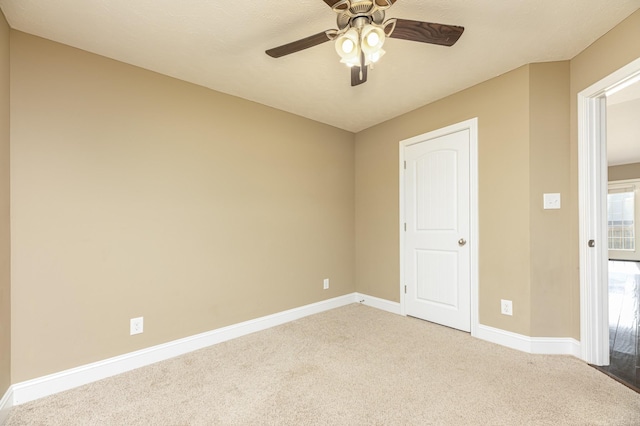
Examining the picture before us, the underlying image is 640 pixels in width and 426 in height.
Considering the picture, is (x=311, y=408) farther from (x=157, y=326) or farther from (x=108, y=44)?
(x=108, y=44)

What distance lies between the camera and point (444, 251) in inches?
117

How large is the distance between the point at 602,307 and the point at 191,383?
3.06 m

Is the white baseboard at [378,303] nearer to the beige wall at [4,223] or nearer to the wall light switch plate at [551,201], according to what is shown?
the wall light switch plate at [551,201]

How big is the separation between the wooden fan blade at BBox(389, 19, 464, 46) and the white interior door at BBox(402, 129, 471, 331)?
149 centimetres

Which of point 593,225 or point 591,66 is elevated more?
point 591,66

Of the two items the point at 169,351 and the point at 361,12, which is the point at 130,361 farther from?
the point at 361,12

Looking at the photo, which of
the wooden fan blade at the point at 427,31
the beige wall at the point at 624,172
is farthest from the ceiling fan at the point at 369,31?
the beige wall at the point at 624,172

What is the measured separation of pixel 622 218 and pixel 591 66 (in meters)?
8.30

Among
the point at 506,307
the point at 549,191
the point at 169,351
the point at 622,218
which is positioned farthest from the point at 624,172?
the point at 169,351

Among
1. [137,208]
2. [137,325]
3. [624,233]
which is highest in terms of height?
[137,208]

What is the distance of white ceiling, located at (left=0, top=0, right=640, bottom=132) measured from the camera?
1.67 metres

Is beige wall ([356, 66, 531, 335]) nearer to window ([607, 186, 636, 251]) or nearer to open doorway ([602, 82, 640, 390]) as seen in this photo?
open doorway ([602, 82, 640, 390])

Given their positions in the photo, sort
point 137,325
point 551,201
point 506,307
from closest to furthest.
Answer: point 137,325 < point 551,201 < point 506,307

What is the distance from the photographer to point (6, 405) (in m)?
1.66
